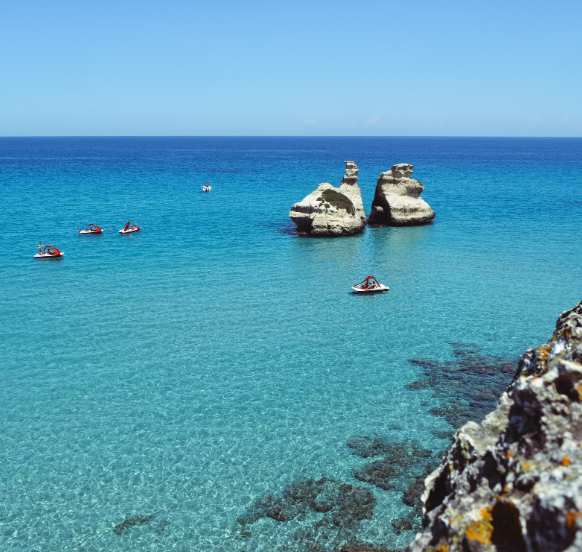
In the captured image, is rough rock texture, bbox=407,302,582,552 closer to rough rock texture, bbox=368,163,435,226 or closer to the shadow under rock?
the shadow under rock

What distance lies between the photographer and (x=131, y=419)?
20484mm

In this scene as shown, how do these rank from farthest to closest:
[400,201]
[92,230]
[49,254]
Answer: [400,201] → [92,230] → [49,254]

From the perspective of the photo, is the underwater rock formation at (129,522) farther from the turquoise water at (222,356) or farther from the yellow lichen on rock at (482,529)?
the yellow lichen on rock at (482,529)

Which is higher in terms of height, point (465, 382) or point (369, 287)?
point (369, 287)

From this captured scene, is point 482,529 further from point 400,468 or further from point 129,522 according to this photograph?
point 400,468

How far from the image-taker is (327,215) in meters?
56.1

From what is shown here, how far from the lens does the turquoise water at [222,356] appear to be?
1591 centimetres

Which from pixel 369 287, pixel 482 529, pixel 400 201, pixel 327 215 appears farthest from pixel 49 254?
pixel 482 529

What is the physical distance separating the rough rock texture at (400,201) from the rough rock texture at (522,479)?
2265 inches

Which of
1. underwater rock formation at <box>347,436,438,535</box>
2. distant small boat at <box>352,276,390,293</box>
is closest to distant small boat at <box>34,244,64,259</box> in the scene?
distant small boat at <box>352,276,390,293</box>

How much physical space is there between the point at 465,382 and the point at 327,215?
34.6 metres

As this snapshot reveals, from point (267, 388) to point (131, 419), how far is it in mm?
5751

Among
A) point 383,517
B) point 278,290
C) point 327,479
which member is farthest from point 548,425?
point 278,290

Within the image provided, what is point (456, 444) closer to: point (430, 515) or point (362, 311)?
point (430, 515)
